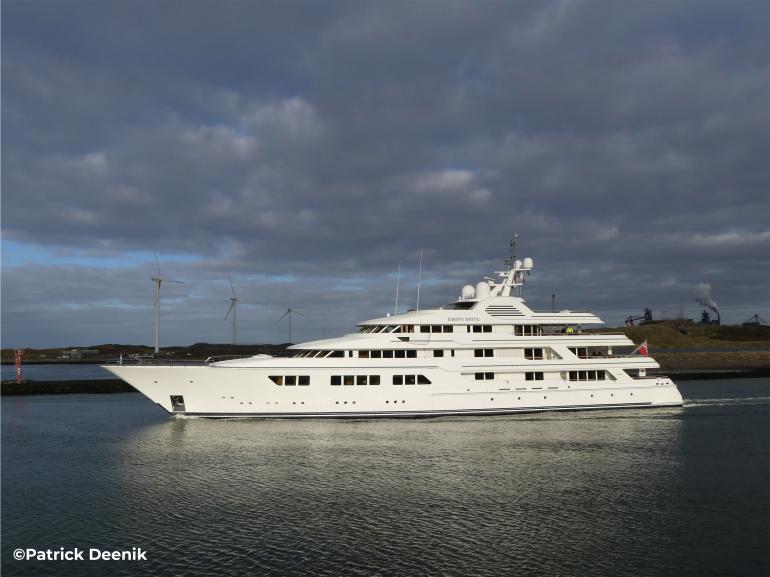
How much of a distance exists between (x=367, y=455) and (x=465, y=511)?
7267 millimetres

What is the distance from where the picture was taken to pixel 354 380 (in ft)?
100

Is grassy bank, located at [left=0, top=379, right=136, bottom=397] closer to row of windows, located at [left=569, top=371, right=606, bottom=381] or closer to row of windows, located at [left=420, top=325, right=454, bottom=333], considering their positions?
row of windows, located at [left=420, top=325, right=454, bottom=333]

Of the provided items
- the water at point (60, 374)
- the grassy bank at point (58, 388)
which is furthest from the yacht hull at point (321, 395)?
the water at point (60, 374)

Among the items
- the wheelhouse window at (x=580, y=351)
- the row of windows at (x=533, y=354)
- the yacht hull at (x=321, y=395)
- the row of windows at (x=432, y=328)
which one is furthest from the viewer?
the wheelhouse window at (x=580, y=351)

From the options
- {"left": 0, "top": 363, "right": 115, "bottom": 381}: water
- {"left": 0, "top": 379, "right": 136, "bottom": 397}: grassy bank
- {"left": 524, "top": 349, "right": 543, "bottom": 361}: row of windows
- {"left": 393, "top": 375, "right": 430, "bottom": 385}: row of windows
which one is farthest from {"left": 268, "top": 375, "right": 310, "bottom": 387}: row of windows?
{"left": 0, "top": 363, "right": 115, "bottom": 381}: water

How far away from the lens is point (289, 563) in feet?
44.3

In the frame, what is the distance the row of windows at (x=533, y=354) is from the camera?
33.4 meters

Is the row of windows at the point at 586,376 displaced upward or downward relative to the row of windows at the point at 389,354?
downward

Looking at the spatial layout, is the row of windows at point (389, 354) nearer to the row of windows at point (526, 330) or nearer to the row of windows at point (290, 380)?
the row of windows at point (290, 380)

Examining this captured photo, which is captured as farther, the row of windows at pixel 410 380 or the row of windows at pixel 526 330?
the row of windows at pixel 526 330

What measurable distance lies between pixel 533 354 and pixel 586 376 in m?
3.82

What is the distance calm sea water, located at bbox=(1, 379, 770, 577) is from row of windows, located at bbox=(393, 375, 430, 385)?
7.69 ft

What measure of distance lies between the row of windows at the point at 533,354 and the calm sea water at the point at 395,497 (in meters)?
4.66

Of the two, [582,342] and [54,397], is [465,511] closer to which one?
[582,342]
